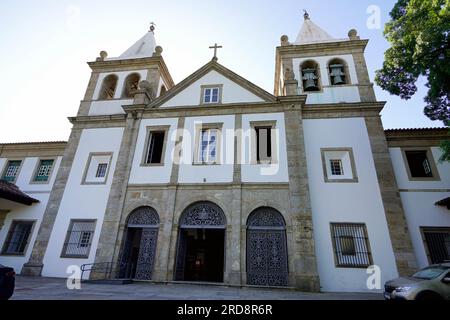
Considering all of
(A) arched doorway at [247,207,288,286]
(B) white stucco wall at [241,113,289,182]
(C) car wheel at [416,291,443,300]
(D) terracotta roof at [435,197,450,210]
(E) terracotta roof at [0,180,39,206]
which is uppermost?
(B) white stucco wall at [241,113,289,182]

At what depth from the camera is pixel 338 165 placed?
1284cm

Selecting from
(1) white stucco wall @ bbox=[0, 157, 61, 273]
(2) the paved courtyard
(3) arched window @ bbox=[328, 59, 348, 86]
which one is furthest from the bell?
(1) white stucco wall @ bbox=[0, 157, 61, 273]

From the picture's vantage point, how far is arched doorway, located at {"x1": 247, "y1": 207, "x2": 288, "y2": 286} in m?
10.7

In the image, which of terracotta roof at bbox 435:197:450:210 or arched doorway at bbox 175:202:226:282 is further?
arched doorway at bbox 175:202:226:282

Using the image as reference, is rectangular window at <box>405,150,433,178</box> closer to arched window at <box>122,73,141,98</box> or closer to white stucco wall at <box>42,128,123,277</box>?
white stucco wall at <box>42,128,123,277</box>

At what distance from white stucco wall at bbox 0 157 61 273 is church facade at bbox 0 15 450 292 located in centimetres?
7

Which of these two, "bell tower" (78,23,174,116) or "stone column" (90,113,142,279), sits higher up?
"bell tower" (78,23,174,116)

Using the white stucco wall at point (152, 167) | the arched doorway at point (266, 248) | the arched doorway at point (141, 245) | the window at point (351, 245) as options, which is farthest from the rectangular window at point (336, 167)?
the arched doorway at point (141, 245)

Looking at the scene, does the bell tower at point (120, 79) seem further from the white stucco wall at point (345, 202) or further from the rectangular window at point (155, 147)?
the white stucco wall at point (345, 202)

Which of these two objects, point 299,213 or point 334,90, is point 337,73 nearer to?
point 334,90

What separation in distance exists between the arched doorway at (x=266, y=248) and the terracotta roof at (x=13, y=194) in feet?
40.8

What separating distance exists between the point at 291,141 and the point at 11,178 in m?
17.5

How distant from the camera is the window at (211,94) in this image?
15135 mm
